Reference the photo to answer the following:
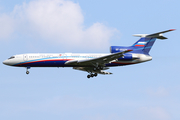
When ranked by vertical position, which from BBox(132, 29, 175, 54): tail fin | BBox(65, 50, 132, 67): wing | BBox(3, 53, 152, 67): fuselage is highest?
BBox(132, 29, 175, 54): tail fin

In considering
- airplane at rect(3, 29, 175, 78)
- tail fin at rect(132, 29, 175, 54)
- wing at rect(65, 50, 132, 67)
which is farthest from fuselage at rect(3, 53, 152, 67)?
tail fin at rect(132, 29, 175, 54)

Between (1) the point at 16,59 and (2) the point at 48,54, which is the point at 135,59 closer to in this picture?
(2) the point at 48,54

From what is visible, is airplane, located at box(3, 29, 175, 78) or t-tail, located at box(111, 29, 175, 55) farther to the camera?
t-tail, located at box(111, 29, 175, 55)

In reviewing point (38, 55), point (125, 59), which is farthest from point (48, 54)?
point (125, 59)

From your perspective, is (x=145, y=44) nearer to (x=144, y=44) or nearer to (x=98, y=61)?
(x=144, y=44)

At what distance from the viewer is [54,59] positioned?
41.6m

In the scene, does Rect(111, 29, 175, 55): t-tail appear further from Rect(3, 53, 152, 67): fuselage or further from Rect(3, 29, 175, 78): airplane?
Rect(3, 53, 152, 67): fuselage

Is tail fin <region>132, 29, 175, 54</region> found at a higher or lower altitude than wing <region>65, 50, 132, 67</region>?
higher

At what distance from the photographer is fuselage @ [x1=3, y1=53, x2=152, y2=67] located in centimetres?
4156

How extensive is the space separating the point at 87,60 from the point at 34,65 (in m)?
7.28

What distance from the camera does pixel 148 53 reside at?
43.7m

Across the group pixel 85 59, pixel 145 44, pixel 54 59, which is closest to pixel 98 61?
pixel 85 59

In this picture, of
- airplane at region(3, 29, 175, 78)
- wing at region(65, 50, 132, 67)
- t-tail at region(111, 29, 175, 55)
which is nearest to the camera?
wing at region(65, 50, 132, 67)

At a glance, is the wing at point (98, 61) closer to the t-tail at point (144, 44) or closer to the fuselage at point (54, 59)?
the fuselage at point (54, 59)
